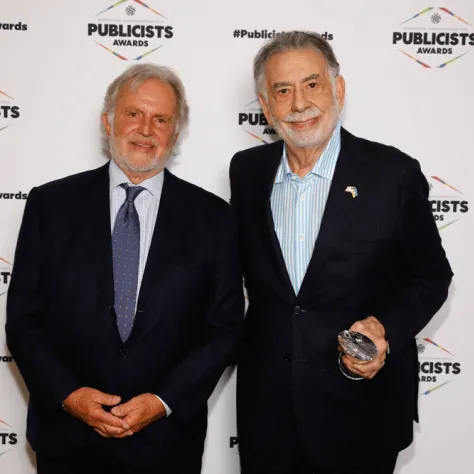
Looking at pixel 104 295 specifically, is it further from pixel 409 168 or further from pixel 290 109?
pixel 409 168

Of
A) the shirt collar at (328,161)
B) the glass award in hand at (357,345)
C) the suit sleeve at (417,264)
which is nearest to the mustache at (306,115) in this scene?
the shirt collar at (328,161)

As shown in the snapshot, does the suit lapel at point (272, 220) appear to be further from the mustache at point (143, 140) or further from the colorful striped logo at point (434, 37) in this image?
the colorful striped logo at point (434, 37)

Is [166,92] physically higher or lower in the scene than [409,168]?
higher

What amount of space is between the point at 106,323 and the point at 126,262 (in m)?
0.20

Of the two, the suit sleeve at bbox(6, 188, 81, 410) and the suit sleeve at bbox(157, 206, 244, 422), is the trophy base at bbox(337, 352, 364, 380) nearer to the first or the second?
the suit sleeve at bbox(157, 206, 244, 422)

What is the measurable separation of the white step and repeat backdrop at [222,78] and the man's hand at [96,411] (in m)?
1.01

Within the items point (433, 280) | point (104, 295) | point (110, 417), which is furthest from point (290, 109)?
point (110, 417)

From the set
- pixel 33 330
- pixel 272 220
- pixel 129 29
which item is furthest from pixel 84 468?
pixel 129 29

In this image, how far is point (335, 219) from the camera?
6.66ft

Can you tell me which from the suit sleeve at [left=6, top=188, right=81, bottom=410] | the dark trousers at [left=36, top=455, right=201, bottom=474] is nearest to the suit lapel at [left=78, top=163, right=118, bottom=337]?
the suit sleeve at [left=6, top=188, right=81, bottom=410]

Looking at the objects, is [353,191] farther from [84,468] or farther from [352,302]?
[84,468]

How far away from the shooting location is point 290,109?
7.04 feet

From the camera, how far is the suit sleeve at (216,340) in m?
2.05

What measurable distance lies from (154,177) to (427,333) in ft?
4.62
